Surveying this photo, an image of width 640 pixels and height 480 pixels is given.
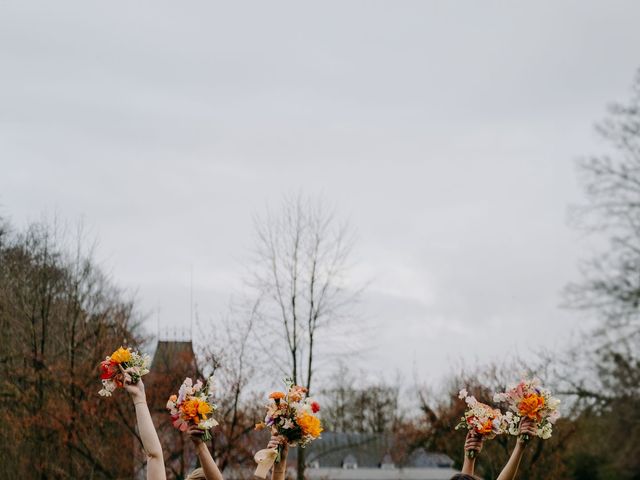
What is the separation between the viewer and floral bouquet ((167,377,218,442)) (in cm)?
716

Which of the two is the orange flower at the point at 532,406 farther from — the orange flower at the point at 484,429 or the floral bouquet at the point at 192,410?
the floral bouquet at the point at 192,410

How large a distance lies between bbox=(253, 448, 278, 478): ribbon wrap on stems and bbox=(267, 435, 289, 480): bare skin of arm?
51mm

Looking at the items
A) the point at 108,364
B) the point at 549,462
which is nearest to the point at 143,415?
the point at 108,364

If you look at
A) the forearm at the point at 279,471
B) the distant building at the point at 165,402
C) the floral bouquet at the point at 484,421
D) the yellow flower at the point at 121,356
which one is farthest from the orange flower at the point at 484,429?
the distant building at the point at 165,402

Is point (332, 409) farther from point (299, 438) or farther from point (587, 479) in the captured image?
point (299, 438)

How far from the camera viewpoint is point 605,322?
104ft

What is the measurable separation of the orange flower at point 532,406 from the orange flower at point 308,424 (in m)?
1.85

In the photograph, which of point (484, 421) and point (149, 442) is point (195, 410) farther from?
point (484, 421)

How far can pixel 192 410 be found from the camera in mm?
7203

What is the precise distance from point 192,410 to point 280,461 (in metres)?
0.77

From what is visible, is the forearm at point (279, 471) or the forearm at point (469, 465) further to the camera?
the forearm at point (469, 465)

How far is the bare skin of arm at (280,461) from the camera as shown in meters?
6.87

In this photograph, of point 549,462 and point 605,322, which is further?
point 549,462

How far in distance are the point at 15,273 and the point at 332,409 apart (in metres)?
33.5
